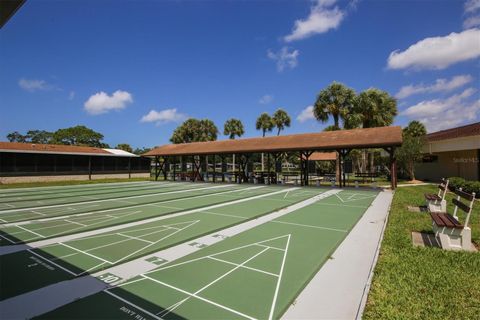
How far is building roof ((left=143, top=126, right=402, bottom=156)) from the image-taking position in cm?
1672

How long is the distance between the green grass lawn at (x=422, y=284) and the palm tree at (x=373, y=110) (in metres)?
21.3

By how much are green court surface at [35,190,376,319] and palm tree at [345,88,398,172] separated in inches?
860

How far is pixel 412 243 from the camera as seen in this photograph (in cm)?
577

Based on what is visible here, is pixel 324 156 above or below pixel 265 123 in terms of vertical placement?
below

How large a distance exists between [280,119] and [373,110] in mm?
16955

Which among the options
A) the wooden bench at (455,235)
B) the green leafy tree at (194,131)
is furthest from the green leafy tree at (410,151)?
the green leafy tree at (194,131)

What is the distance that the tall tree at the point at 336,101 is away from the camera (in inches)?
1018

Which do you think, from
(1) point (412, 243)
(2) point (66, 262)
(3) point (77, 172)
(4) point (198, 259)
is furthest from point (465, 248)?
(3) point (77, 172)

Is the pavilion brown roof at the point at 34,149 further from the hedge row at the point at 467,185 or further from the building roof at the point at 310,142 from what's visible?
the hedge row at the point at 467,185

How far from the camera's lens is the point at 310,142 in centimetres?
1994

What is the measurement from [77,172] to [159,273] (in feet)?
96.8

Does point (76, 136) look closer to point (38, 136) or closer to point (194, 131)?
point (38, 136)

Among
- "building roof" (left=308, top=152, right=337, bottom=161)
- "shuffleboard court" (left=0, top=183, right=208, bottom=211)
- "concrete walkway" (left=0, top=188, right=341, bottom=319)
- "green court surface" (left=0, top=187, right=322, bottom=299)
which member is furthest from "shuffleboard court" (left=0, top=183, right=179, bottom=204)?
"building roof" (left=308, top=152, right=337, bottom=161)

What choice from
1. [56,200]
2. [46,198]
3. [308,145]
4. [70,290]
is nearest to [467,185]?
[308,145]
